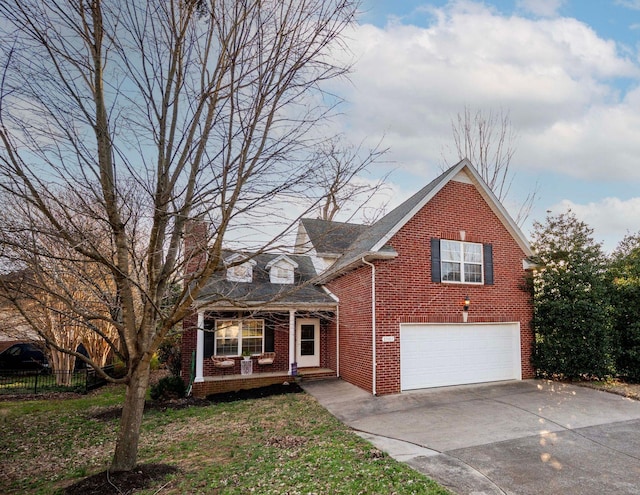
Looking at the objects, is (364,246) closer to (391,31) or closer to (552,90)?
(391,31)

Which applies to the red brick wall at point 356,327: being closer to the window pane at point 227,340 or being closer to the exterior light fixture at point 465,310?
the exterior light fixture at point 465,310

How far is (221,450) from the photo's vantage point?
23.1 ft

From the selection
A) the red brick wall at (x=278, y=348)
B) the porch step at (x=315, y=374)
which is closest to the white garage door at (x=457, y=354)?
the red brick wall at (x=278, y=348)

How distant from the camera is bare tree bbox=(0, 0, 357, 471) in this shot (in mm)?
4527

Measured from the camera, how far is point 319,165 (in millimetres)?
4816

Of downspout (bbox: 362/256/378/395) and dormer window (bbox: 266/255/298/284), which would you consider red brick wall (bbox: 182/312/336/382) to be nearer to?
dormer window (bbox: 266/255/298/284)

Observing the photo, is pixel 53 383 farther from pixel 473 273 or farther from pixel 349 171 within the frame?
pixel 473 273

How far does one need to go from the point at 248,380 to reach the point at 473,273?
336 inches

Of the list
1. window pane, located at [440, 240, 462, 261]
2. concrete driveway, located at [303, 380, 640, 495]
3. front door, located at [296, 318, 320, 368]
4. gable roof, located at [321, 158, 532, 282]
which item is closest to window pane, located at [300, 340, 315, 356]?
front door, located at [296, 318, 320, 368]

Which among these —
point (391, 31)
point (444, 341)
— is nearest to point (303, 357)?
point (444, 341)

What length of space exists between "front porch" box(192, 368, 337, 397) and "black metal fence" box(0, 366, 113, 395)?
4677mm

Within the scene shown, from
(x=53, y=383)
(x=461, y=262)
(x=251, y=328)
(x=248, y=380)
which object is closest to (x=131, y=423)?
(x=248, y=380)

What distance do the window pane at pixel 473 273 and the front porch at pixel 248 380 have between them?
19.7 ft

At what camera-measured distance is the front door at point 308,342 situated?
14.6 meters
